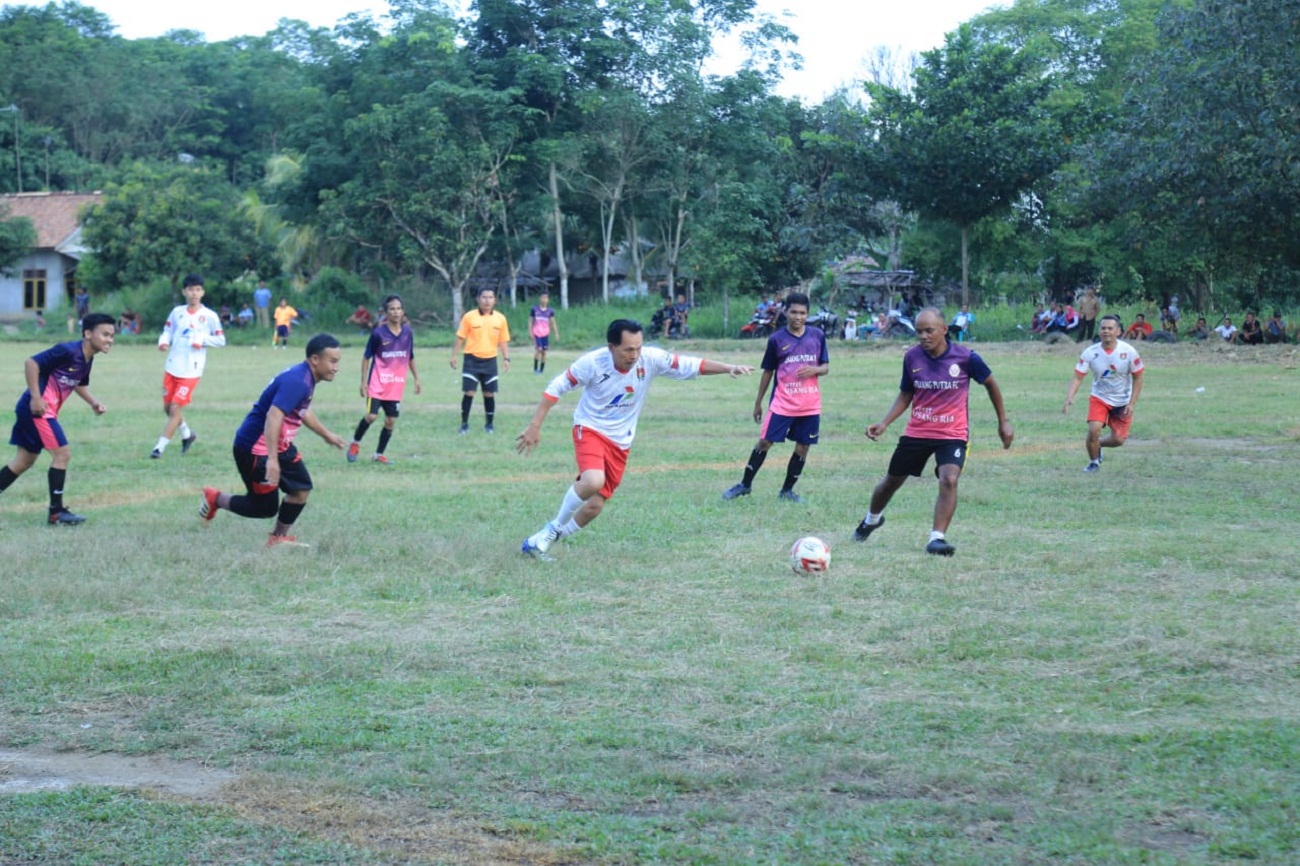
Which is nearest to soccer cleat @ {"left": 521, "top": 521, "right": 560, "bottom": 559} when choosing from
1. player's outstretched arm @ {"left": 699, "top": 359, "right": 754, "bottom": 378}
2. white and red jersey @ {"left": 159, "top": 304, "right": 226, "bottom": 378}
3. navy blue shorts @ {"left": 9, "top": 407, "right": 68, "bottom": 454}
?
player's outstretched arm @ {"left": 699, "top": 359, "right": 754, "bottom": 378}

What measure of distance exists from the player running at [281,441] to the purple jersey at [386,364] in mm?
5458

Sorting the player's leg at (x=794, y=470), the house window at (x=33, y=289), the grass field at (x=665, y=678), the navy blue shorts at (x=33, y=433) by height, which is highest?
the house window at (x=33, y=289)

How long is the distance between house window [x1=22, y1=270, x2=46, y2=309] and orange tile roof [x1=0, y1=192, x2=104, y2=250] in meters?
2.24

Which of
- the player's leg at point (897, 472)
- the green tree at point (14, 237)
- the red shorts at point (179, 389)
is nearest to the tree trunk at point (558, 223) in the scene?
the green tree at point (14, 237)

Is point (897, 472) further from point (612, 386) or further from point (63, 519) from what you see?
point (63, 519)

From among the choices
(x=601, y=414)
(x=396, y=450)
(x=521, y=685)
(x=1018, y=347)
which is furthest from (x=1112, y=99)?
(x=521, y=685)

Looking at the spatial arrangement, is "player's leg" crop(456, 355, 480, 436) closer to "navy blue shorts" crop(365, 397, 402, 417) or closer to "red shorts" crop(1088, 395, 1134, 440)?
"navy blue shorts" crop(365, 397, 402, 417)

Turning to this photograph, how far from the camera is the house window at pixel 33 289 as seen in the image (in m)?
57.5

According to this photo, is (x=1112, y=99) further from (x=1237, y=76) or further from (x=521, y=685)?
(x=521, y=685)

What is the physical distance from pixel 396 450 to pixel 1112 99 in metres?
37.8

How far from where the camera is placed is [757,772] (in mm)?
5062

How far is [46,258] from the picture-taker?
57.0 m

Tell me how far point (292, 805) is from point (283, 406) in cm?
459

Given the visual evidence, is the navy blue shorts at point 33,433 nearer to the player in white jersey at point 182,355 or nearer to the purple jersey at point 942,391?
the player in white jersey at point 182,355
